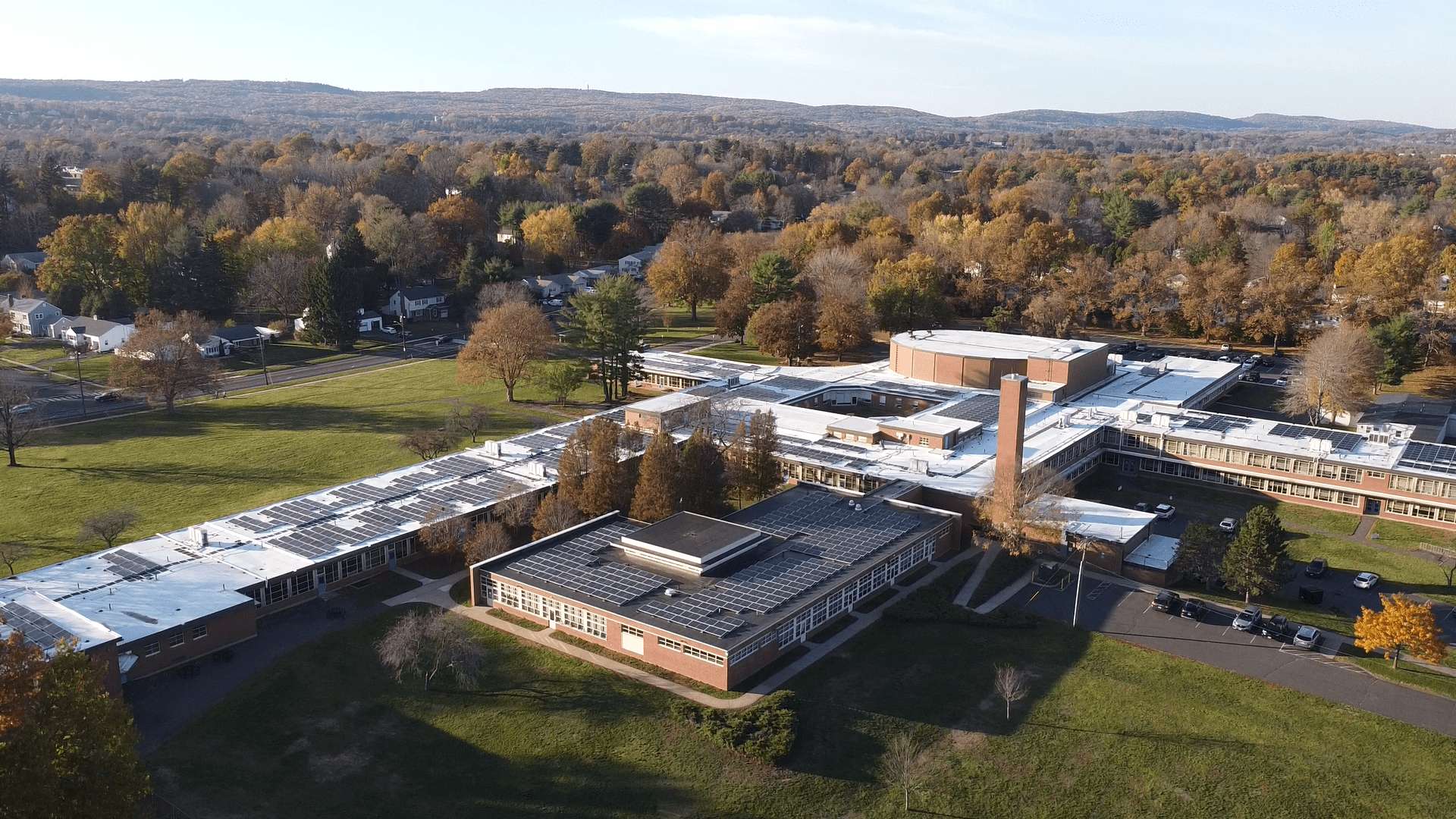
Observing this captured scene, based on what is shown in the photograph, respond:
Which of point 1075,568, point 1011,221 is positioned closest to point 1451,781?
point 1075,568

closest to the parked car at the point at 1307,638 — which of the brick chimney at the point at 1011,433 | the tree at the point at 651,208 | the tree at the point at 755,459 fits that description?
the brick chimney at the point at 1011,433

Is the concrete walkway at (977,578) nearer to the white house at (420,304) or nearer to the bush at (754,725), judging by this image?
the bush at (754,725)

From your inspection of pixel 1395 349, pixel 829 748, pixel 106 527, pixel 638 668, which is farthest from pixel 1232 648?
pixel 1395 349

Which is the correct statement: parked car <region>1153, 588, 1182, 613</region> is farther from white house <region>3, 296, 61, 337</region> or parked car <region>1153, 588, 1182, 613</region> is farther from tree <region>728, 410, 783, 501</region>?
white house <region>3, 296, 61, 337</region>

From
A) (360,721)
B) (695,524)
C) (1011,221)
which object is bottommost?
(360,721)

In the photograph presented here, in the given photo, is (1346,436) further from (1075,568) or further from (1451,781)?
(1451,781)

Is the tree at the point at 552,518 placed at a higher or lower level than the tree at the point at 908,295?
lower

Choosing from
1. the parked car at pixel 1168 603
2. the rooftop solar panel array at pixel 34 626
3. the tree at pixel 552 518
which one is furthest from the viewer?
the tree at pixel 552 518
